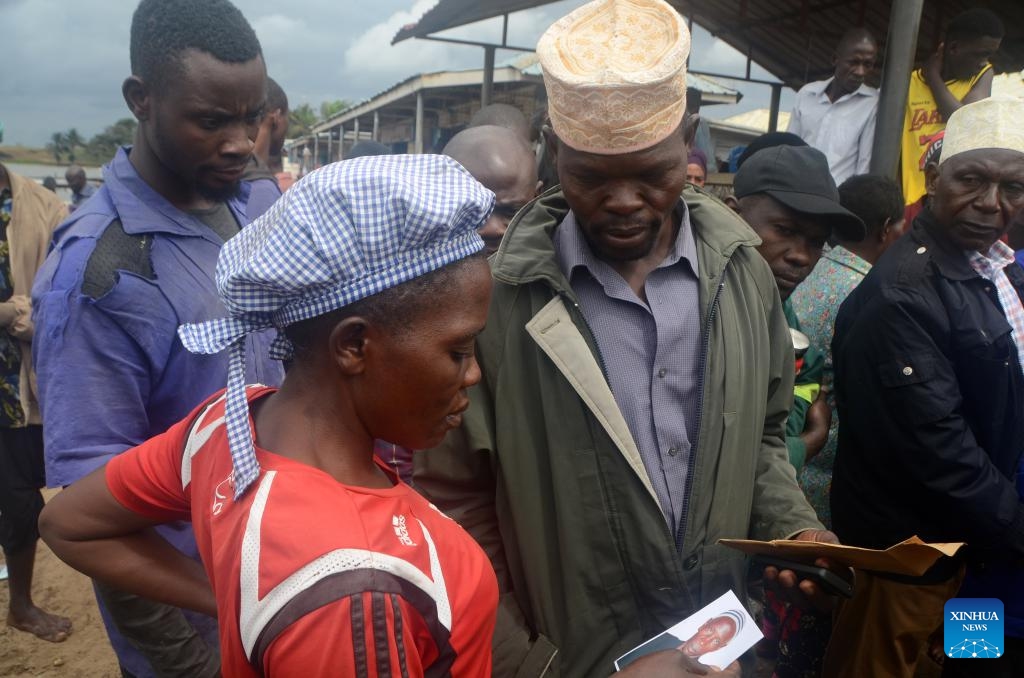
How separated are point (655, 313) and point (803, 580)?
0.76 m

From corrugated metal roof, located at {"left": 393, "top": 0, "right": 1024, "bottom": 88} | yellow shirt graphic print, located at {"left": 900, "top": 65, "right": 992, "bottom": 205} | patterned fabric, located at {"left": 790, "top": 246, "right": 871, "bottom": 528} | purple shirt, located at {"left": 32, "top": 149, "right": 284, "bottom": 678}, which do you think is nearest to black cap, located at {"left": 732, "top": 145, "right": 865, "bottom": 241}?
patterned fabric, located at {"left": 790, "top": 246, "right": 871, "bottom": 528}

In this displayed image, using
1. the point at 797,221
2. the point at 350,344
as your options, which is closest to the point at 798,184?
the point at 797,221

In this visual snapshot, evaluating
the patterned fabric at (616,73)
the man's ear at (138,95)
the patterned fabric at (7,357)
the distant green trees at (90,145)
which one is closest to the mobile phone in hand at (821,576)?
the patterned fabric at (616,73)

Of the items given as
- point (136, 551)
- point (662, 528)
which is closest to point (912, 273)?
point (662, 528)

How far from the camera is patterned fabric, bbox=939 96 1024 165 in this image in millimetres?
2572

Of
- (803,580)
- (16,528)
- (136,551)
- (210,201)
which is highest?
(210,201)

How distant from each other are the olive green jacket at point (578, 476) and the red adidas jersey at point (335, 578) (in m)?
0.60

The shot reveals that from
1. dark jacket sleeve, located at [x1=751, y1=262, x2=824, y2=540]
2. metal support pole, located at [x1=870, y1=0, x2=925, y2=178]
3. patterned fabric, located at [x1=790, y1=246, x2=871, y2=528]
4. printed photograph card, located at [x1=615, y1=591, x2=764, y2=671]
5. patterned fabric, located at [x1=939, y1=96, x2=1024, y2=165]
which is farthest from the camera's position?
metal support pole, located at [x1=870, y1=0, x2=925, y2=178]

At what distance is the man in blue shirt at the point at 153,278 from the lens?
1.67 meters

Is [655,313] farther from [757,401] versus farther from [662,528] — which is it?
[662,528]

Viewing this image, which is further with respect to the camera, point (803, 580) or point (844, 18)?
point (844, 18)

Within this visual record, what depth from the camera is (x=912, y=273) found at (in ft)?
8.32

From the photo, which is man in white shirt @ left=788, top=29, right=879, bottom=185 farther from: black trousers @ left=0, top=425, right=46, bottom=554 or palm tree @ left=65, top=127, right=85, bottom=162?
palm tree @ left=65, top=127, right=85, bottom=162

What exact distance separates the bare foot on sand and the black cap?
4.40 metres
